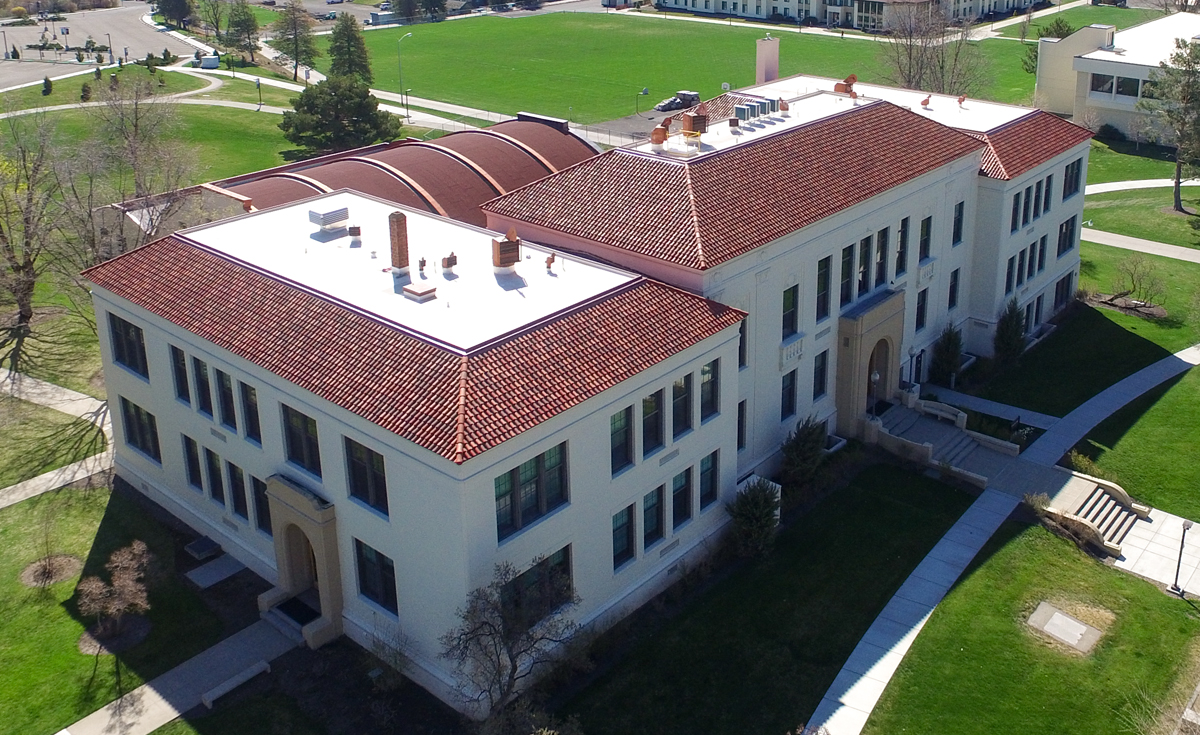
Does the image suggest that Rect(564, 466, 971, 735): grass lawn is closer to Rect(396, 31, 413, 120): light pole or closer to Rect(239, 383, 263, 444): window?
Rect(239, 383, 263, 444): window

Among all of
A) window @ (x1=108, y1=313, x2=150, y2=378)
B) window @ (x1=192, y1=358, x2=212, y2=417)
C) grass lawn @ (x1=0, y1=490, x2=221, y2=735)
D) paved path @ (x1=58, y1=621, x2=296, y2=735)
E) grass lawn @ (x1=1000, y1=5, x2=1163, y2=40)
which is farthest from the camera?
grass lawn @ (x1=1000, y1=5, x2=1163, y2=40)

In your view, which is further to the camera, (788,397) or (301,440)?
(788,397)

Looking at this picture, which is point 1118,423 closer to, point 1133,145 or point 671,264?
point 671,264

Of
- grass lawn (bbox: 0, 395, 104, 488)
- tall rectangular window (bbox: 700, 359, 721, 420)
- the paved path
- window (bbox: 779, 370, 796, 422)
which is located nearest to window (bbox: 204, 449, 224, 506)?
the paved path

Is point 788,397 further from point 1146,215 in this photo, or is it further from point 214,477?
point 1146,215

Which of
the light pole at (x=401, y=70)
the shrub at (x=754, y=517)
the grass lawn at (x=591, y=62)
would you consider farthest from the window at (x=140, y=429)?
the grass lawn at (x=591, y=62)

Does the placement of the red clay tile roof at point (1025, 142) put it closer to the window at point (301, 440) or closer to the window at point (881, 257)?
the window at point (881, 257)

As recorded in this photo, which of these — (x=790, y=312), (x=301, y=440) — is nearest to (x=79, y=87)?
(x=301, y=440)
